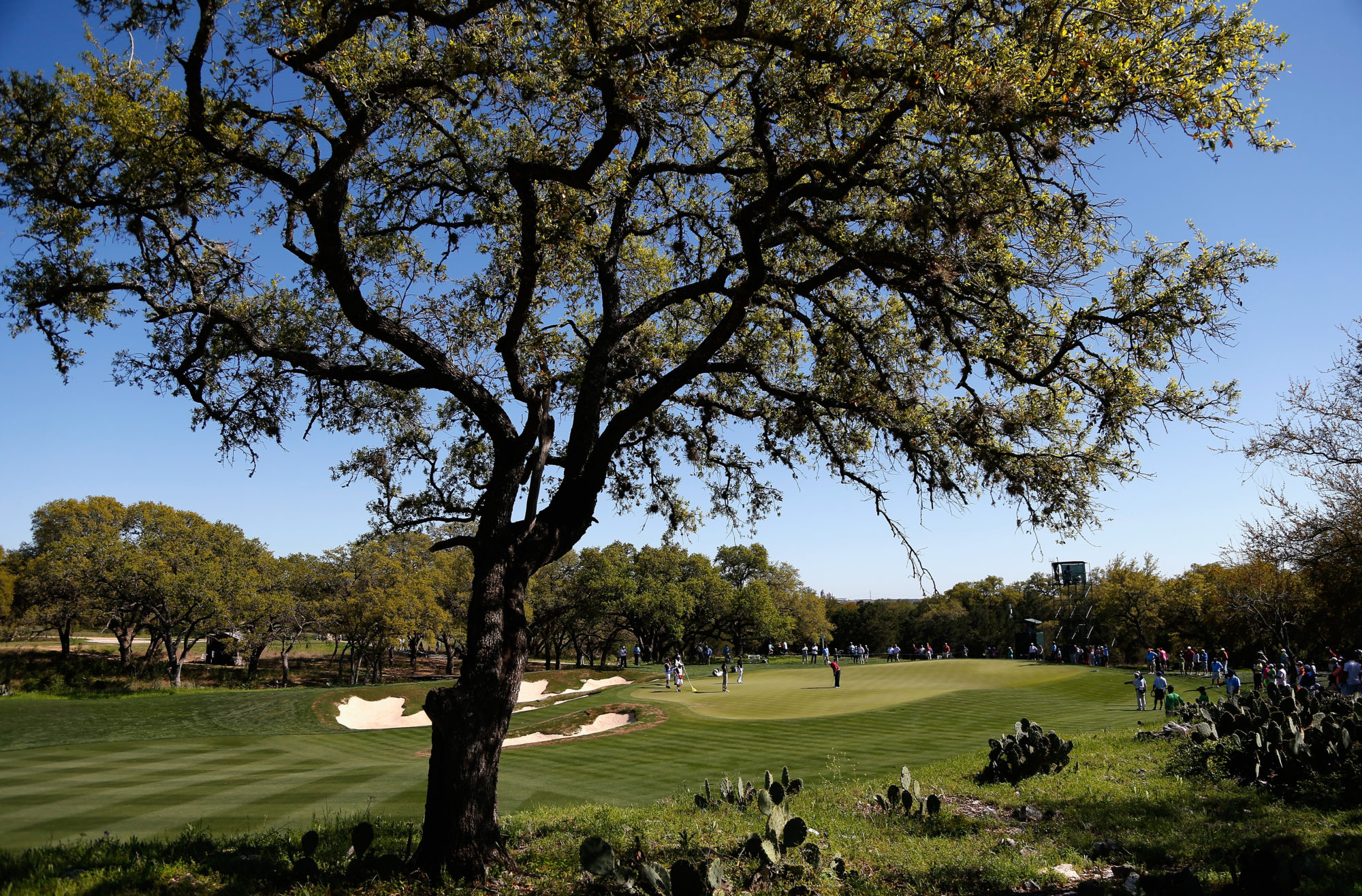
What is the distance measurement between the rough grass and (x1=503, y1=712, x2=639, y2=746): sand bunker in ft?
44.2

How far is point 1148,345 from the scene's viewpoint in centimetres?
760

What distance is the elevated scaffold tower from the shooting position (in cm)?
6612

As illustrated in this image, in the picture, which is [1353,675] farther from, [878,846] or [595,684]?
[595,684]

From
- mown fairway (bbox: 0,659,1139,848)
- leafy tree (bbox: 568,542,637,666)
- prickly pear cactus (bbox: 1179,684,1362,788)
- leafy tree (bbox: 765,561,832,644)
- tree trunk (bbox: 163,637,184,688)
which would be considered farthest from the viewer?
leafy tree (bbox: 765,561,832,644)

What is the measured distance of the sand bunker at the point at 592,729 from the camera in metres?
23.3

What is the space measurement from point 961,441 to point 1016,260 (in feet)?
7.81

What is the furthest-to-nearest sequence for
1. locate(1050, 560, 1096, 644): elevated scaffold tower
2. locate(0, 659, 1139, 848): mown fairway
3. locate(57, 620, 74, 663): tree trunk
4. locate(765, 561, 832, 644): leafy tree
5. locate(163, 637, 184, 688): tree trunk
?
locate(765, 561, 832, 644): leafy tree
locate(1050, 560, 1096, 644): elevated scaffold tower
locate(57, 620, 74, 663): tree trunk
locate(163, 637, 184, 688): tree trunk
locate(0, 659, 1139, 848): mown fairway

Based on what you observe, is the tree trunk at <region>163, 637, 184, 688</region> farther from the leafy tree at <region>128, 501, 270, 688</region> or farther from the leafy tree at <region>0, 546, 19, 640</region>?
the leafy tree at <region>0, 546, 19, 640</region>

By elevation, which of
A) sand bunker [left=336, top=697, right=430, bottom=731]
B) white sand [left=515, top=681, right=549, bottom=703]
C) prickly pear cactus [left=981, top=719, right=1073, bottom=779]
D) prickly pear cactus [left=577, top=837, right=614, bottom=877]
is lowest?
white sand [left=515, top=681, right=549, bottom=703]

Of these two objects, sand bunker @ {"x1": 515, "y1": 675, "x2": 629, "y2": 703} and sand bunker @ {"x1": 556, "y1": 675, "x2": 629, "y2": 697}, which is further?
sand bunker @ {"x1": 556, "y1": 675, "x2": 629, "y2": 697}

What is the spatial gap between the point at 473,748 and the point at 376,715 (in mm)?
26063

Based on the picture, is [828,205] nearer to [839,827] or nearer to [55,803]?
[839,827]

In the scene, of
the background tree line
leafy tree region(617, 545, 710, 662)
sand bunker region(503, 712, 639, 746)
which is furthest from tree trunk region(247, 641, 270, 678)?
sand bunker region(503, 712, 639, 746)

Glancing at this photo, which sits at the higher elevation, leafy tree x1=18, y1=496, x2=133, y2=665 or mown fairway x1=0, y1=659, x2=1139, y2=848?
leafy tree x1=18, y1=496, x2=133, y2=665
